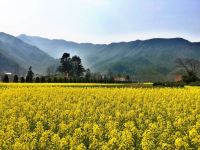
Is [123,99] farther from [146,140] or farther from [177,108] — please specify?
[146,140]

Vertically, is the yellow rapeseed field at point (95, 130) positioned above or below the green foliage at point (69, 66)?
below

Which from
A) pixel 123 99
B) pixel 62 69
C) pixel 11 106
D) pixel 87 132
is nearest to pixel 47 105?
pixel 11 106

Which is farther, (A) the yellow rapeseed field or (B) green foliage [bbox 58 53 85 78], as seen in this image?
(B) green foliage [bbox 58 53 85 78]

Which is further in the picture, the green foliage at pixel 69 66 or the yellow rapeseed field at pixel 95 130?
the green foliage at pixel 69 66

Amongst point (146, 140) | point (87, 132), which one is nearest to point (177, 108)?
point (87, 132)

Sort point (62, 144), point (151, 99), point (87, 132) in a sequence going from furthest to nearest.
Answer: point (151, 99) < point (87, 132) < point (62, 144)

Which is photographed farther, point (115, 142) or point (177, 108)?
point (177, 108)

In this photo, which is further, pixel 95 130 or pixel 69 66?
pixel 69 66

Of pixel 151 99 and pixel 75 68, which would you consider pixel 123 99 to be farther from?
pixel 75 68

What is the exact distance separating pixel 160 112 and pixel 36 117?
638 centimetres

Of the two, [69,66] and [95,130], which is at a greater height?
[69,66]

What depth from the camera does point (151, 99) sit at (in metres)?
27.9

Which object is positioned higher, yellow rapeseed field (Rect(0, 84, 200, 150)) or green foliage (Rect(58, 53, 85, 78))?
green foliage (Rect(58, 53, 85, 78))

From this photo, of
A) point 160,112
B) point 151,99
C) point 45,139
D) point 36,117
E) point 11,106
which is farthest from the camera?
point 151,99
